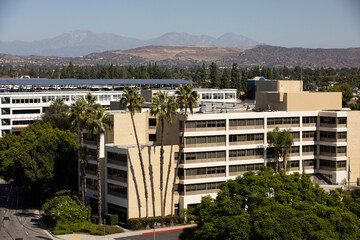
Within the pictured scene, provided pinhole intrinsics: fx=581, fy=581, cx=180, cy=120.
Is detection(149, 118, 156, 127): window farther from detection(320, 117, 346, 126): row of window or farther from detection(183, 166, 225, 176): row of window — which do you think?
detection(320, 117, 346, 126): row of window

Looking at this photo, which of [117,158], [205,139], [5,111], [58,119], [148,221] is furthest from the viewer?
[5,111]

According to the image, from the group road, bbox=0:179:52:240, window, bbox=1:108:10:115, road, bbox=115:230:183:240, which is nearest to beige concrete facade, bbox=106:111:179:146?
road, bbox=115:230:183:240

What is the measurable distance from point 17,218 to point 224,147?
34.8m

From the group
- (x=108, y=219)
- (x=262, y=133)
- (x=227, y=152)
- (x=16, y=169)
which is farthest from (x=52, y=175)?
(x=262, y=133)

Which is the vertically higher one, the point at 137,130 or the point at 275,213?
the point at 137,130

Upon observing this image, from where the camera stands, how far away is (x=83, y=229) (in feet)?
272

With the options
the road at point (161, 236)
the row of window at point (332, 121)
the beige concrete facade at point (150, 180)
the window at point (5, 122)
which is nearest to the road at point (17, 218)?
the road at point (161, 236)

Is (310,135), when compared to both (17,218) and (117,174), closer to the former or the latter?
(117,174)

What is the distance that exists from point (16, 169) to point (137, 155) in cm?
2679

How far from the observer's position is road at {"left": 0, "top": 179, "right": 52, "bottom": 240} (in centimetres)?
8162

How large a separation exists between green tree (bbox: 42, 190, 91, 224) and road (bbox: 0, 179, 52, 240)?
2887mm

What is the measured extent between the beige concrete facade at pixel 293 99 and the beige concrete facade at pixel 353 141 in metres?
5.59

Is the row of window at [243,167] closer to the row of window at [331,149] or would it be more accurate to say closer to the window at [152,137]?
the window at [152,137]

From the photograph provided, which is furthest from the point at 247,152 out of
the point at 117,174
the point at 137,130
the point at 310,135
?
the point at 117,174
